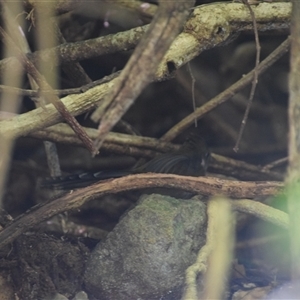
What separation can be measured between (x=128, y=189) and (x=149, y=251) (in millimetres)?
303

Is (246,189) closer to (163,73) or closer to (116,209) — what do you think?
(163,73)

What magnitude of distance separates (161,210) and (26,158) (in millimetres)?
1501

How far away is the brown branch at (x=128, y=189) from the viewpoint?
2.49 meters

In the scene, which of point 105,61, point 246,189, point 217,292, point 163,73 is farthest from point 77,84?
point 217,292

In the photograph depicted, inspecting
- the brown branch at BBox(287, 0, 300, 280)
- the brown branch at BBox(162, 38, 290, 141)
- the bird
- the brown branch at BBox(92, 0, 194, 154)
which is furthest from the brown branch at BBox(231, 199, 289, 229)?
the brown branch at BBox(92, 0, 194, 154)

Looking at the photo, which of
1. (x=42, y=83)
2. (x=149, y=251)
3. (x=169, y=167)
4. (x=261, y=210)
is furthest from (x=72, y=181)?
(x=261, y=210)

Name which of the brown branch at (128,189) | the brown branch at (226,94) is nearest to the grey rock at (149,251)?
the brown branch at (128,189)

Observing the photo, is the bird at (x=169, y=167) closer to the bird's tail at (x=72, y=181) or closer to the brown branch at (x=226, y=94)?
the bird's tail at (x=72, y=181)

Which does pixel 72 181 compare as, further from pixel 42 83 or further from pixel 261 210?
pixel 261 210

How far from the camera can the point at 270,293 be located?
2.61m

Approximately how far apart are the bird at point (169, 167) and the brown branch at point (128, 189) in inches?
22.0

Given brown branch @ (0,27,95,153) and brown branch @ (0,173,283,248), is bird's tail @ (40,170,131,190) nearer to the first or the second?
brown branch @ (0,173,283,248)

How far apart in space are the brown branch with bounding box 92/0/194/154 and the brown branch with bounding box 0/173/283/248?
49.0 inches

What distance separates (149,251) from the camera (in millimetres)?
2443
